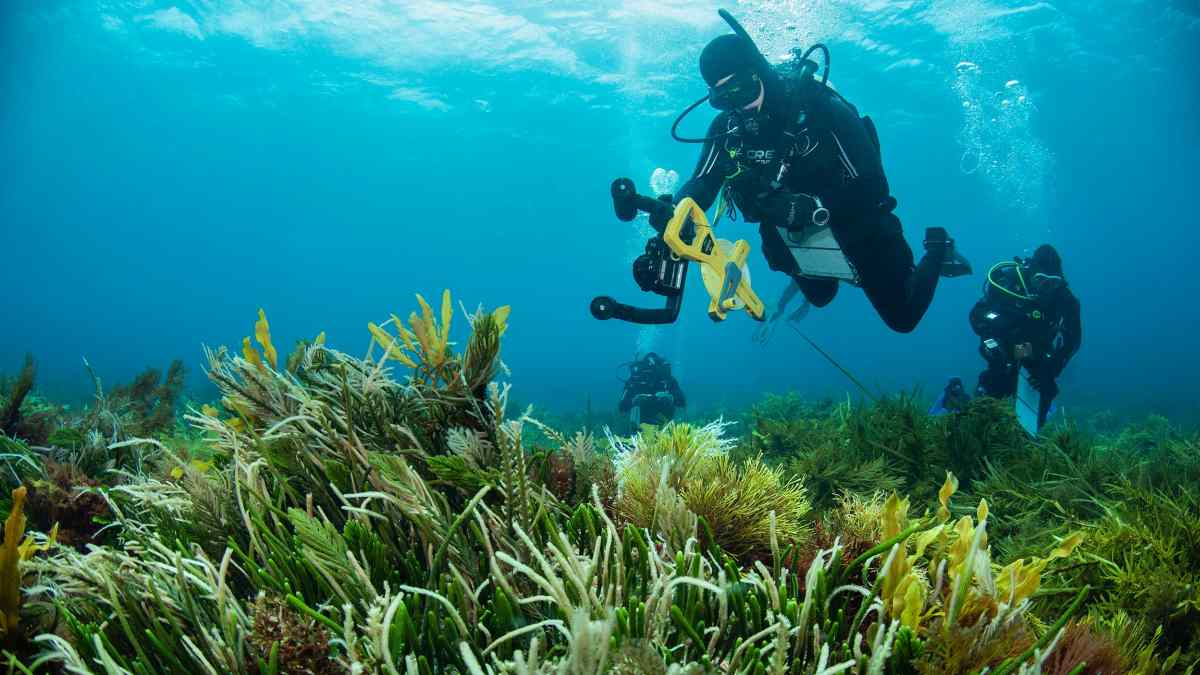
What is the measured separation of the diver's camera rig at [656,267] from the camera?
421 centimetres

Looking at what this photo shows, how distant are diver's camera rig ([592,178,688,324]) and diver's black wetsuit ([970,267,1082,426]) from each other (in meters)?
5.22

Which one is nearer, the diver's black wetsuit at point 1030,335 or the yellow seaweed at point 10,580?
the yellow seaweed at point 10,580

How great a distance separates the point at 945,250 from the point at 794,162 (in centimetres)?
253

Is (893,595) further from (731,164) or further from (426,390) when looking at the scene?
(731,164)

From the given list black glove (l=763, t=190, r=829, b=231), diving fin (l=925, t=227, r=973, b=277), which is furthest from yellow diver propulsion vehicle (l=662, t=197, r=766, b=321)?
diving fin (l=925, t=227, r=973, b=277)

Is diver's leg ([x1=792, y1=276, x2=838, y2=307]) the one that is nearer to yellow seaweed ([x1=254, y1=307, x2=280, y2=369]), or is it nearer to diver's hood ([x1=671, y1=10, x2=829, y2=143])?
diver's hood ([x1=671, y1=10, x2=829, y2=143])

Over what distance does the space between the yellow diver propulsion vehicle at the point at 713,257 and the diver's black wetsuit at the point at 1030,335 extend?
4.56 metres

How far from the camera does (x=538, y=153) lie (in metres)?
46.9

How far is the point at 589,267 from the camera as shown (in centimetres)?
10006

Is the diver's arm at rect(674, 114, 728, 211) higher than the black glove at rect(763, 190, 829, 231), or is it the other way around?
the diver's arm at rect(674, 114, 728, 211)

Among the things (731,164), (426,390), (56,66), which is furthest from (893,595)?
(56,66)

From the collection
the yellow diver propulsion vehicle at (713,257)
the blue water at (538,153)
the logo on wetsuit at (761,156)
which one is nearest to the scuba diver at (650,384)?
the blue water at (538,153)

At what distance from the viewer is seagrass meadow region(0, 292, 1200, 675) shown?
1.17 metres

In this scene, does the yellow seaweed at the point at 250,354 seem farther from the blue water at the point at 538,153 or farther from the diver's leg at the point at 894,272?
the diver's leg at the point at 894,272
